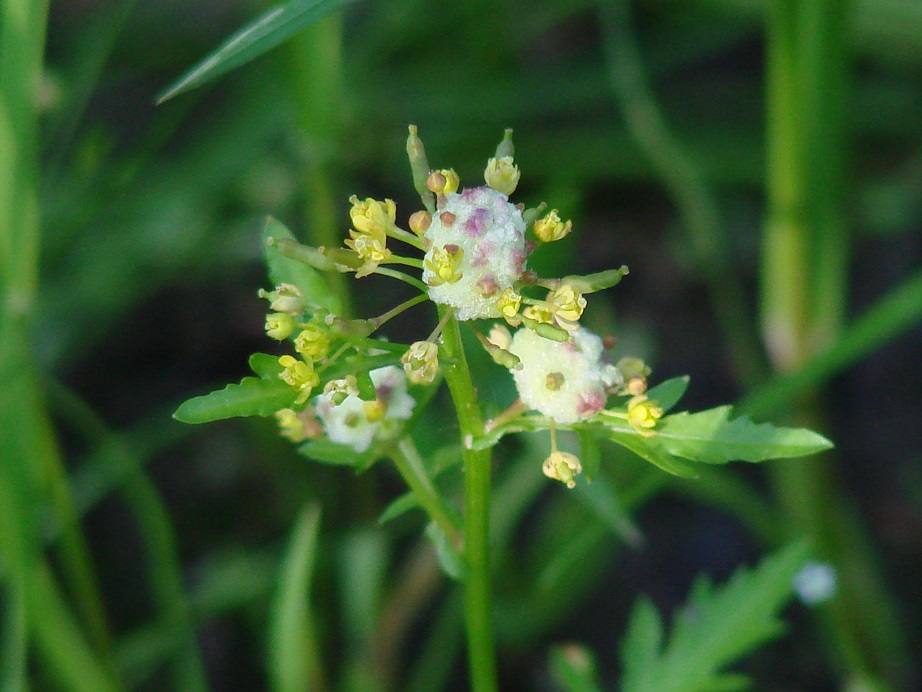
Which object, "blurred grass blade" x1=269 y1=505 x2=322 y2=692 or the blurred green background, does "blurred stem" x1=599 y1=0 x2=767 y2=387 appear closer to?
the blurred green background

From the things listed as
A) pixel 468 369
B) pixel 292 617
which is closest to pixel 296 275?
pixel 468 369

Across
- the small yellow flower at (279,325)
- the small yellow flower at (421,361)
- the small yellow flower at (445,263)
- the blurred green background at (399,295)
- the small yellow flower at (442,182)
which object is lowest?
the small yellow flower at (421,361)

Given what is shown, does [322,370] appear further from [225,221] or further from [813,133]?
[225,221]

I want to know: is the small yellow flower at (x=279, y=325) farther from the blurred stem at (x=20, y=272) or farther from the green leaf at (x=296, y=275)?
the blurred stem at (x=20, y=272)

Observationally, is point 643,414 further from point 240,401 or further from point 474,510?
point 240,401

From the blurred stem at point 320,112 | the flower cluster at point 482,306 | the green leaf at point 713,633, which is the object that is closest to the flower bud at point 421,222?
the flower cluster at point 482,306
